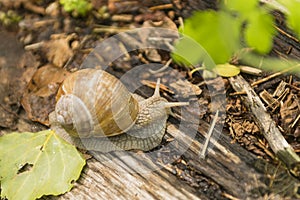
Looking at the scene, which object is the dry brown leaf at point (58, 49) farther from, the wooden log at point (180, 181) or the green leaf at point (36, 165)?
the wooden log at point (180, 181)

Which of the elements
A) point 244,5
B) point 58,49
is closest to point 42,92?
point 58,49

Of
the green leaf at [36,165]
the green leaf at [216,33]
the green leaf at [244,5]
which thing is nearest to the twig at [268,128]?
the green leaf at [216,33]

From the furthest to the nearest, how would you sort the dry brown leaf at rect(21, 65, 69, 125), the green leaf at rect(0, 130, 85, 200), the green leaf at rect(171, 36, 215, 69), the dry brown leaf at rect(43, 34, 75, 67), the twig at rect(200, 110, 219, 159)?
the dry brown leaf at rect(43, 34, 75, 67)
the dry brown leaf at rect(21, 65, 69, 125)
the green leaf at rect(171, 36, 215, 69)
the twig at rect(200, 110, 219, 159)
the green leaf at rect(0, 130, 85, 200)

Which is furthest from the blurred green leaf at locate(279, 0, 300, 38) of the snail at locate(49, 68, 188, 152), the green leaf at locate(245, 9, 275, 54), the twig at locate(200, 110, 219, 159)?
the snail at locate(49, 68, 188, 152)

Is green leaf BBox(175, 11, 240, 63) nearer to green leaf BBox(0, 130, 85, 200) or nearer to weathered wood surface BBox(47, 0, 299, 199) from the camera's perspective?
weathered wood surface BBox(47, 0, 299, 199)

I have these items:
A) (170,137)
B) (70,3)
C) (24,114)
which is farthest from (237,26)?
(24,114)

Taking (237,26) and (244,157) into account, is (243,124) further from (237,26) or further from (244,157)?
(237,26)
